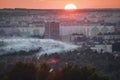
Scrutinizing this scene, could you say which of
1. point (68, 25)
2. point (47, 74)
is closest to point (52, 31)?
point (68, 25)

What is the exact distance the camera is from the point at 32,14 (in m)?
47.7

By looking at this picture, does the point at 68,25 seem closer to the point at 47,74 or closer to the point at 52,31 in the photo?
the point at 52,31

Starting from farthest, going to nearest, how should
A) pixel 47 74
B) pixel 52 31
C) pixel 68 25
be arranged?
pixel 68 25
pixel 52 31
pixel 47 74

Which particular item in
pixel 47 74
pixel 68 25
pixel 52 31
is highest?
pixel 68 25

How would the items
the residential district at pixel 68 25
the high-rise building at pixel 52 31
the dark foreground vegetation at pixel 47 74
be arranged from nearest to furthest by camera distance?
1. the dark foreground vegetation at pixel 47 74
2. the residential district at pixel 68 25
3. the high-rise building at pixel 52 31

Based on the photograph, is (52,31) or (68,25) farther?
(68,25)

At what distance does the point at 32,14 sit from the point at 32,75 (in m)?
28.1

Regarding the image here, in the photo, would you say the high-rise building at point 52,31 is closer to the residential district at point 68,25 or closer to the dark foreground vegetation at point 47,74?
the residential district at point 68,25

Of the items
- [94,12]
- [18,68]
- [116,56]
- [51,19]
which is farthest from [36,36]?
[18,68]

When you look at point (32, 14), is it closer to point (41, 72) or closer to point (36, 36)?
point (36, 36)

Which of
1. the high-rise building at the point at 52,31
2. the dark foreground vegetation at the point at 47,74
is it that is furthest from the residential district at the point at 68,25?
the dark foreground vegetation at the point at 47,74

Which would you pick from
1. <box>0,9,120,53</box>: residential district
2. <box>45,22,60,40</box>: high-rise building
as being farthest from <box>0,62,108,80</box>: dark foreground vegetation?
<box>45,22,60,40</box>: high-rise building

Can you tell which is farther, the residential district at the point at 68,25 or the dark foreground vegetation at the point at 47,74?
the residential district at the point at 68,25

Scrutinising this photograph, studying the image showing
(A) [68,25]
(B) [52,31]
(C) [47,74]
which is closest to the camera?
(C) [47,74]
